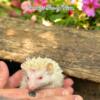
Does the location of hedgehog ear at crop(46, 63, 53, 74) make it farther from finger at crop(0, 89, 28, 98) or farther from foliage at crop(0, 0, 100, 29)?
foliage at crop(0, 0, 100, 29)

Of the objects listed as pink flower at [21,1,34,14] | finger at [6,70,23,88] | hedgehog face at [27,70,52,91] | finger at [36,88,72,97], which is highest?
pink flower at [21,1,34,14]

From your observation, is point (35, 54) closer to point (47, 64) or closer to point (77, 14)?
point (47, 64)

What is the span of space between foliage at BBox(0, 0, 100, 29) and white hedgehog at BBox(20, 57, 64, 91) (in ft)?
3.87

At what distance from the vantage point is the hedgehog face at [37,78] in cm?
417

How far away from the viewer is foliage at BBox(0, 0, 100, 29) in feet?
18.0

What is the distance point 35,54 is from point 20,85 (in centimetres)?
35

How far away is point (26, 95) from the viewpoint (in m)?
4.20

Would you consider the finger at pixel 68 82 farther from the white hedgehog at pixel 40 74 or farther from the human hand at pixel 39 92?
the white hedgehog at pixel 40 74

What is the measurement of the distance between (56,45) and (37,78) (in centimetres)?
69

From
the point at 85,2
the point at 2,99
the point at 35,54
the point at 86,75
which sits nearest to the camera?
the point at 2,99

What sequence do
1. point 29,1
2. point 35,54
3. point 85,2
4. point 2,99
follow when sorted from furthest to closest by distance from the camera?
point 29,1, point 85,2, point 35,54, point 2,99

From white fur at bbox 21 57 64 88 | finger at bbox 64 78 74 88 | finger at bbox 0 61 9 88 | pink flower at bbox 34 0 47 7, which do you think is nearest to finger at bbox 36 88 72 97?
white fur at bbox 21 57 64 88

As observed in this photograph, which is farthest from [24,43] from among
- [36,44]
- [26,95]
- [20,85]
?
[26,95]

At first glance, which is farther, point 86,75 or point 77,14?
point 77,14
